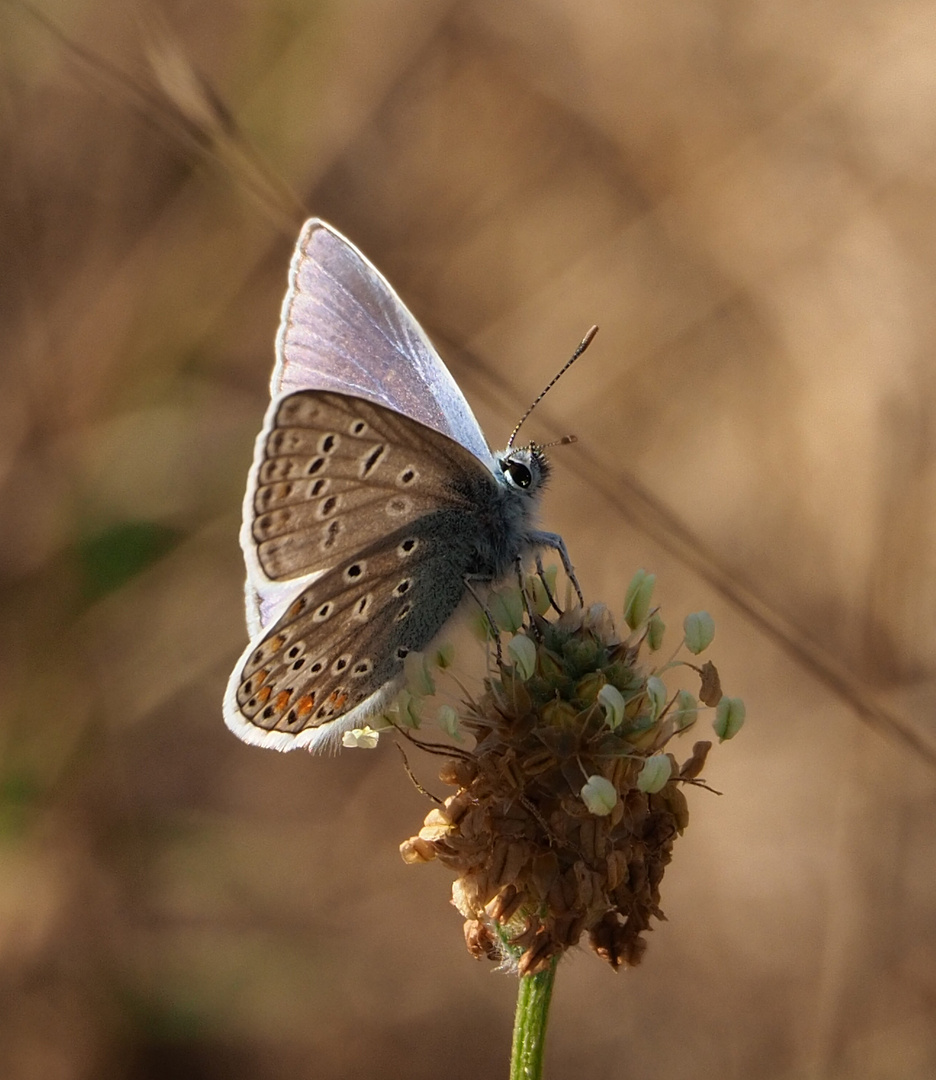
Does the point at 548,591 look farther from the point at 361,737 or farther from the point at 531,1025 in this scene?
the point at 531,1025

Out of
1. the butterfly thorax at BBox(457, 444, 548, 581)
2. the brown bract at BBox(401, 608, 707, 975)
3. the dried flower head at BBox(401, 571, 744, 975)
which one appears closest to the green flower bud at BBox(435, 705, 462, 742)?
the dried flower head at BBox(401, 571, 744, 975)

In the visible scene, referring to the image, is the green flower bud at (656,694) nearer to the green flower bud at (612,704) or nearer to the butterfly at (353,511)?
the green flower bud at (612,704)

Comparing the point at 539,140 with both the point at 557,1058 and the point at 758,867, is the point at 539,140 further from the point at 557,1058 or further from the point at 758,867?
the point at 557,1058

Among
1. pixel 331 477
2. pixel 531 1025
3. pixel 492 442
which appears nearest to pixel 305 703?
pixel 331 477

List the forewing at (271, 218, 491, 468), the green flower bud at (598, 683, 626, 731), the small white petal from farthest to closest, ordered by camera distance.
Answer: the forewing at (271, 218, 491, 468) < the small white petal < the green flower bud at (598, 683, 626, 731)

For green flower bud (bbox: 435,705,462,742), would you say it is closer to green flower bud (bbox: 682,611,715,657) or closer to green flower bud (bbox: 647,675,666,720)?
green flower bud (bbox: 647,675,666,720)

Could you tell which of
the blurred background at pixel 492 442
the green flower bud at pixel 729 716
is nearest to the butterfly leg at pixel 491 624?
the green flower bud at pixel 729 716
